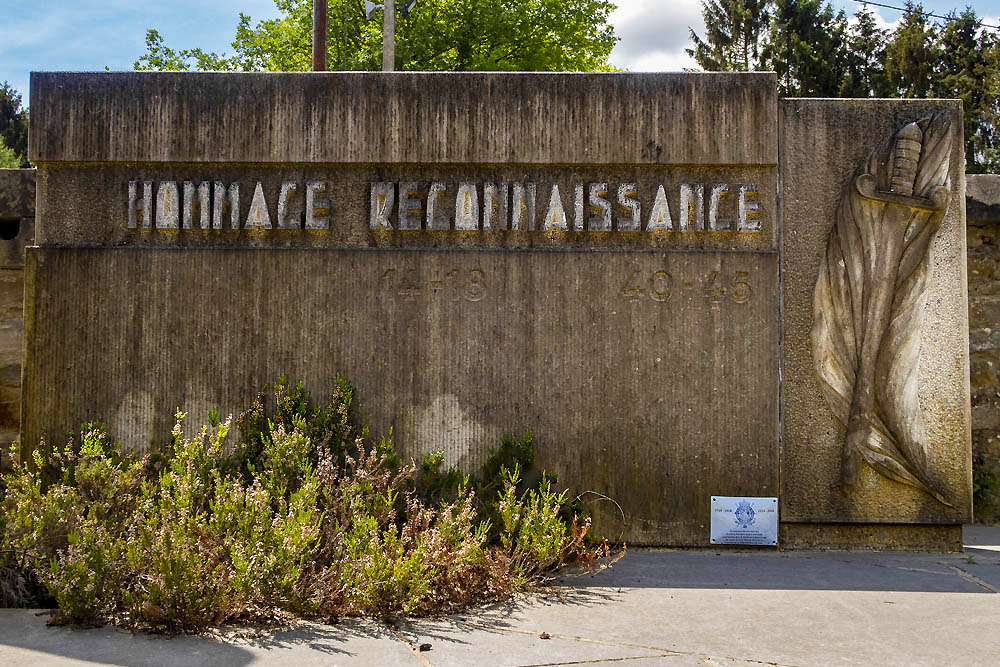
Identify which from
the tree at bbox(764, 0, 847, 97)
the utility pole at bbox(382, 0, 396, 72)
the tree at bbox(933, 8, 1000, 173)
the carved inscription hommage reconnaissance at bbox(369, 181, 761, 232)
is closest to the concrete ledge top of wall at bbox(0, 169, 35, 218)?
the carved inscription hommage reconnaissance at bbox(369, 181, 761, 232)

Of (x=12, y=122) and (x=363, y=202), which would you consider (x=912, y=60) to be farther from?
(x=12, y=122)

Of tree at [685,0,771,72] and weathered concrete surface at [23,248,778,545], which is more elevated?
tree at [685,0,771,72]

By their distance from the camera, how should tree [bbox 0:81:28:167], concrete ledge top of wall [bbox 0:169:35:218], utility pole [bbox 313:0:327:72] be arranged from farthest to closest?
tree [bbox 0:81:28:167]
utility pole [bbox 313:0:327:72]
concrete ledge top of wall [bbox 0:169:35:218]

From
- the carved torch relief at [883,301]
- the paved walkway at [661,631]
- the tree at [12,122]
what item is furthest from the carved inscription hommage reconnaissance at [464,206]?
the tree at [12,122]

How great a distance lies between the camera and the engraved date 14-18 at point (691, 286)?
5.00 metres

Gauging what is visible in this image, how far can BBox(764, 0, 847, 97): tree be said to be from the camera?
89.8ft

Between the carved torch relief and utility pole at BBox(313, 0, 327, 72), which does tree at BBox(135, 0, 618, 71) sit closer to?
utility pole at BBox(313, 0, 327, 72)

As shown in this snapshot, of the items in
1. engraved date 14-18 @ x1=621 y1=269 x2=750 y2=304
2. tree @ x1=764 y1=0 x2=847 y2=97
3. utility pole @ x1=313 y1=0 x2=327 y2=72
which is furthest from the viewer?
tree @ x1=764 y1=0 x2=847 y2=97

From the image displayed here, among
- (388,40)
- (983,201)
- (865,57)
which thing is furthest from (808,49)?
(983,201)

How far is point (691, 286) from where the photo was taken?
16.4 ft

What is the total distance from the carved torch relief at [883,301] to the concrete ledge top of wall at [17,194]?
506cm

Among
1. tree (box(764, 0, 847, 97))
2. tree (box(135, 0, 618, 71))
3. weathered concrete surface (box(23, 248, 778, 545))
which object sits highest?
tree (box(764, 0, 847, 97))

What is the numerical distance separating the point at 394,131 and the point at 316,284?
966 millimetres

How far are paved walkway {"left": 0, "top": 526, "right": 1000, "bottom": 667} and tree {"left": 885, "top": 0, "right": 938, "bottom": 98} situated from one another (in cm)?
2373
